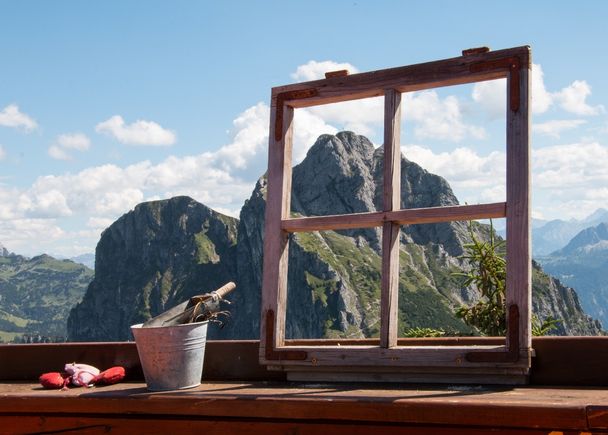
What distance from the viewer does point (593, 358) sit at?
10.5 ft

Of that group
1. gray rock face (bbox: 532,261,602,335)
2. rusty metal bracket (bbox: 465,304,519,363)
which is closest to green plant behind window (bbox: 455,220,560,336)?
rusty metal bracket (bbox: 465,304,519,363)

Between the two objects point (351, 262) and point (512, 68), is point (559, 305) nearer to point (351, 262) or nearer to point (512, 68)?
point (351, 262)

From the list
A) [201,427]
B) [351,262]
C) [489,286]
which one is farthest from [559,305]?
[201,427]

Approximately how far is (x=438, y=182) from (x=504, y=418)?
190847mm

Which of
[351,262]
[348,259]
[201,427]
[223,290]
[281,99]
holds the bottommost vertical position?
[201,427]

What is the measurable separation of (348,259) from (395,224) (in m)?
164

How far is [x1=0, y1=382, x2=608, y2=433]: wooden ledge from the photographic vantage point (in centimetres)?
246

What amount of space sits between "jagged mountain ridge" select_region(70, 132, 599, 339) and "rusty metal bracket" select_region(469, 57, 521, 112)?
13799 cm

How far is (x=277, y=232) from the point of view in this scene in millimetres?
3768

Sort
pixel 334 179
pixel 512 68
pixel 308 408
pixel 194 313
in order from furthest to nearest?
pixel 334 179 < pixel 194 313 < pixel 512 68 < pixel 308 408

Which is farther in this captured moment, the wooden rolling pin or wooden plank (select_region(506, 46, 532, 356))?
the wooden rolling pin

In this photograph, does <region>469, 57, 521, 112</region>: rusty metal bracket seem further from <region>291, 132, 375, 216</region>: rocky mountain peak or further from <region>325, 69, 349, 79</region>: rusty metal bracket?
<region>291, 132, 375, 216</region>: rocky mountain peak

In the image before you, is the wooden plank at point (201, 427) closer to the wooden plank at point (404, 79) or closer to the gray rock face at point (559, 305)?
the wooden plank at point (404, 79)

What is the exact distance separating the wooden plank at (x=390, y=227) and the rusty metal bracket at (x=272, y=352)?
0.43 meters
